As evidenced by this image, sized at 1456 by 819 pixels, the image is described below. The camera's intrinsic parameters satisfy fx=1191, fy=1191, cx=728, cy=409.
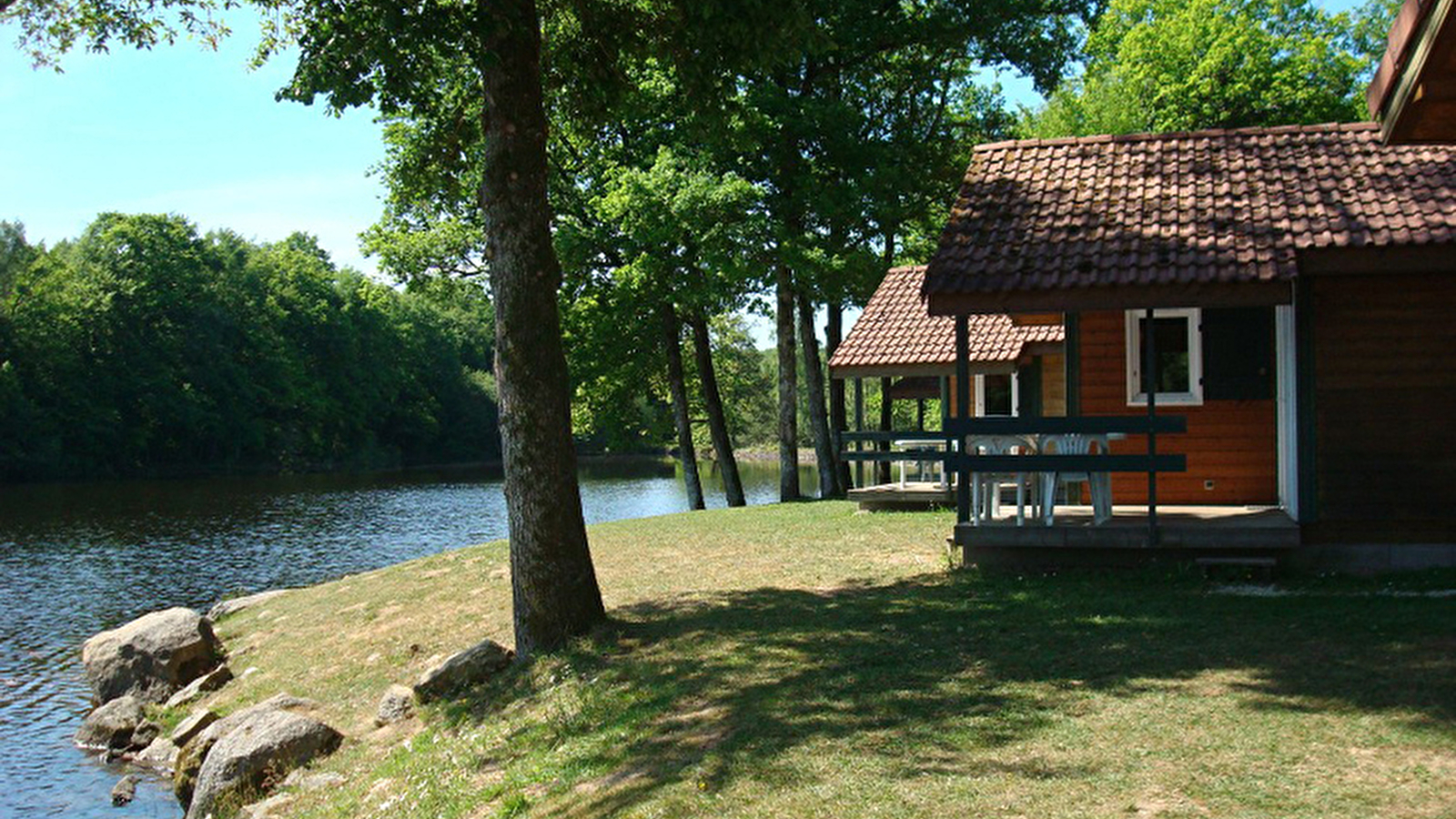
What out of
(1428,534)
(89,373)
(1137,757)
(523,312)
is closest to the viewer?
(1137,757)

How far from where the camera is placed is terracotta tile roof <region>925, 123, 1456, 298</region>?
11766 mm

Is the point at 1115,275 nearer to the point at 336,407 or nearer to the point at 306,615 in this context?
the point at 306,615

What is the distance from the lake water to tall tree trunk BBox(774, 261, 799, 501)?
910cm

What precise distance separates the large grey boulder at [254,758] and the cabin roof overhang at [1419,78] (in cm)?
984

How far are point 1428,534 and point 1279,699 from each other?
18.1ft

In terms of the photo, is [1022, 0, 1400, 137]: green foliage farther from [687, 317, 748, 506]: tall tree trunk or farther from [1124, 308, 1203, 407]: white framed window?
[1124, 308, 1203, 407]: white framed window

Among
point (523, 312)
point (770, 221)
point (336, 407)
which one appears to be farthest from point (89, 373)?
point (523, 312)

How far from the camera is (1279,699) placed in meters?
7.44

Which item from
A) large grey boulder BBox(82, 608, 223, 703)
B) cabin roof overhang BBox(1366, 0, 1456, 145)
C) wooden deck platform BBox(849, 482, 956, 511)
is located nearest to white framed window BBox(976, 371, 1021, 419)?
wooden deck platform BBox(849, 482, 956, 511)

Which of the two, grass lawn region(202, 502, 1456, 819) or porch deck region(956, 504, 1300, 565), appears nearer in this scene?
grass lawn region(202, 502, 1456, 819)

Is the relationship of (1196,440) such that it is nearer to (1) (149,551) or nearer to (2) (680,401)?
(2) (680,401)

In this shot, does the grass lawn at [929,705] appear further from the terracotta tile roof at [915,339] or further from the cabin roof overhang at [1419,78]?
the terracotta tile roof at [915,339]

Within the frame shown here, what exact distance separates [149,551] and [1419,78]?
32212mm

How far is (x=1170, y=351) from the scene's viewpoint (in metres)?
14.2
